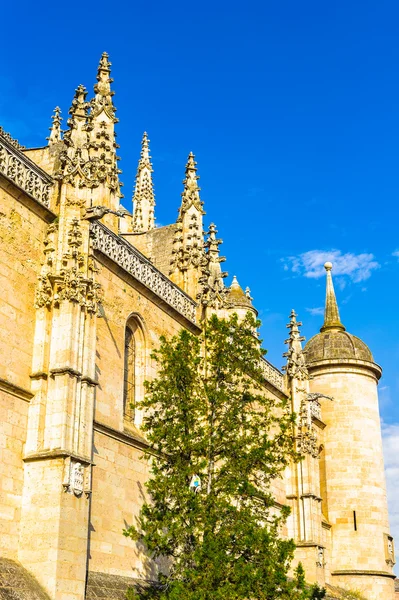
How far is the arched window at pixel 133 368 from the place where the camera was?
64.5 ft

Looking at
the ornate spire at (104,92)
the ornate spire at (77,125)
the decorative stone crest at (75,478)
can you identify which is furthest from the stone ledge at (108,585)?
the ornate spire at (104,92)

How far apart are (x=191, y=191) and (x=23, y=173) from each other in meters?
11.6

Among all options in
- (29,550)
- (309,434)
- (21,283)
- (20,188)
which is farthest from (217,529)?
(309,434)

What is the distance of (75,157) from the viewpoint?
1762 cm

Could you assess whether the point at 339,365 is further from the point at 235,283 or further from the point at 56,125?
the point at 56,125

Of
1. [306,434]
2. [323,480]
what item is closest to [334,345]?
[323,480]

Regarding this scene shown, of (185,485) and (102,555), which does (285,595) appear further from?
(102,555)

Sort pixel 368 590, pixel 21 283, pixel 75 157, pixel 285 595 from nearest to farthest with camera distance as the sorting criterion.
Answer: pixel 285 595, pixel 21 283, pixel 75 157, pixel 368 590

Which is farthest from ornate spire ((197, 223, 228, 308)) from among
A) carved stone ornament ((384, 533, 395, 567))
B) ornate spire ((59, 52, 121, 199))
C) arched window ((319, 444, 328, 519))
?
carved stone ornament ((384, 533, 395, 567))

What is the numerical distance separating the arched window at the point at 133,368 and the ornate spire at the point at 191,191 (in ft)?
23.7

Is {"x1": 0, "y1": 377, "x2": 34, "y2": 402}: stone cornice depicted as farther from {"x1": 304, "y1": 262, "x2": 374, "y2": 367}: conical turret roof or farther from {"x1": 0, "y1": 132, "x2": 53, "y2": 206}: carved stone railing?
{"x1": 304, "y1": 262, "x2": 374, "y2": 367}: conical turret roof

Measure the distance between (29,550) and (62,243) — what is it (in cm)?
595

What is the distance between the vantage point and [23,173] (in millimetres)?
16375

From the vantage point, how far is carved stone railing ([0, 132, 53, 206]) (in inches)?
621
